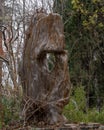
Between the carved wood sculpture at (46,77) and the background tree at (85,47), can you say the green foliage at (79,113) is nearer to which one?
Result: the carved wood sculpture at (46,77)

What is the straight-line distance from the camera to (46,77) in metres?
8.25

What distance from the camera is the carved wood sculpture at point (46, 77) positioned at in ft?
27.0

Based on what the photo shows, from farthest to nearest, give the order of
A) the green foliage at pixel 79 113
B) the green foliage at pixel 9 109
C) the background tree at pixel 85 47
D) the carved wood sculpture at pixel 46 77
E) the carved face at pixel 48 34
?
the background tree at pixel 85 47
the green foliage at pixel 79 113
the green foliage at pixel 9 109
the carved wood sculpture at pixel 46 77
the carved face at pixel 48 34

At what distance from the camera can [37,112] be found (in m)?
8.38

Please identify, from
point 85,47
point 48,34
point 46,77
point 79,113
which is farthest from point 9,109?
point 85,47

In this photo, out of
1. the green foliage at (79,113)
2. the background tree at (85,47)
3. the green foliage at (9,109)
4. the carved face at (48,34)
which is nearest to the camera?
the carved face at (48,34)

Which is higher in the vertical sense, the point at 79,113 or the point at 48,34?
the point at 48,34

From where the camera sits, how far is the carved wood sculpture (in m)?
8.22

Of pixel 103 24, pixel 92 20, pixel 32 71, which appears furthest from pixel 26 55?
pixel 103 24

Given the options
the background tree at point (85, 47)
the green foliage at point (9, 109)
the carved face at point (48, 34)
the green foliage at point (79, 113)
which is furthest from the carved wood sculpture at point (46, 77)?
the background tree at point (85, 47)

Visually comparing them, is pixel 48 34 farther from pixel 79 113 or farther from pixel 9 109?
pixel 79 113

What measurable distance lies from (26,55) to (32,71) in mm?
347

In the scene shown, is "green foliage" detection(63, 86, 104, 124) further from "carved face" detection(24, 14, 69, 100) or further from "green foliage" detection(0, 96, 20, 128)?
"carved face" detection(24, 14, 69, 100)

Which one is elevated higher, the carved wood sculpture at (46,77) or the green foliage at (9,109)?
the carved wood sculpture at (46,77)
